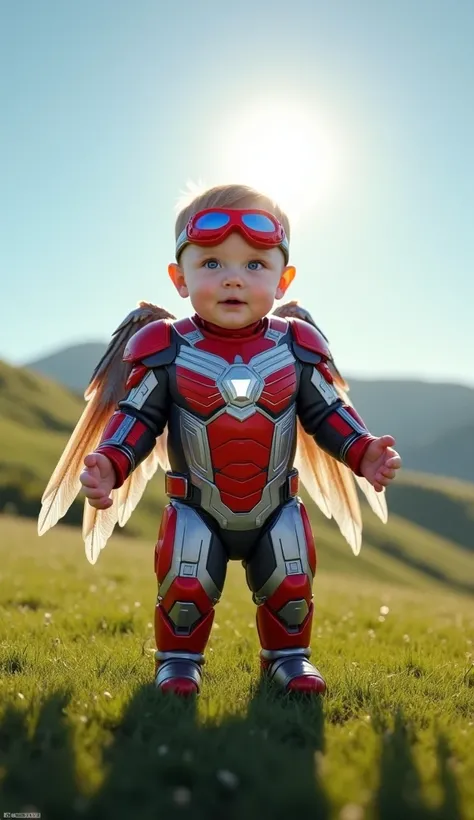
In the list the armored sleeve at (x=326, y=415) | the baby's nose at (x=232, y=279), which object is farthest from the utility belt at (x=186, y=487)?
the baby's nose at (x=232, y=279)

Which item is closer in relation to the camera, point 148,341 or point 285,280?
A: point 148,341

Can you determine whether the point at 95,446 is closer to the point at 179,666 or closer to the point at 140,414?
the point at 140,414

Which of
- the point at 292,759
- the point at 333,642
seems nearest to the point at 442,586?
the point at 333,642

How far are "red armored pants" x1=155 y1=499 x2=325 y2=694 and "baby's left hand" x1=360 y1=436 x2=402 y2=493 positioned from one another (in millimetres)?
551

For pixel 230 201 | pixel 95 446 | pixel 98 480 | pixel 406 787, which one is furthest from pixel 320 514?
pixel 406 787

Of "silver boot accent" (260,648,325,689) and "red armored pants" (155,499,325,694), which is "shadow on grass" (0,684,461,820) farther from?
"red armored pants" (155,499,325,694)

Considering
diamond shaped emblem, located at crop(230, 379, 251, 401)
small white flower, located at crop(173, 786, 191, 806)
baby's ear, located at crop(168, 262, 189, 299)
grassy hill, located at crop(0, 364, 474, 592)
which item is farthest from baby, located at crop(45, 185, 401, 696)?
grassy hill, located at crop(0, 364, 474, 592)

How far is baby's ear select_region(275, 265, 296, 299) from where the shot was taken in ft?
17.9

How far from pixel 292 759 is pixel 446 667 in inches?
111

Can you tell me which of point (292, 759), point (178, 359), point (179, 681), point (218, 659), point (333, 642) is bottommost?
point (333, 642)

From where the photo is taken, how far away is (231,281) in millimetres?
4867

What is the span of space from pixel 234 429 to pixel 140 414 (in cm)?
71

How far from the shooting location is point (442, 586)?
5562cm

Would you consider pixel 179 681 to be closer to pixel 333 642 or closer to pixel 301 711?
pixel 301 711
